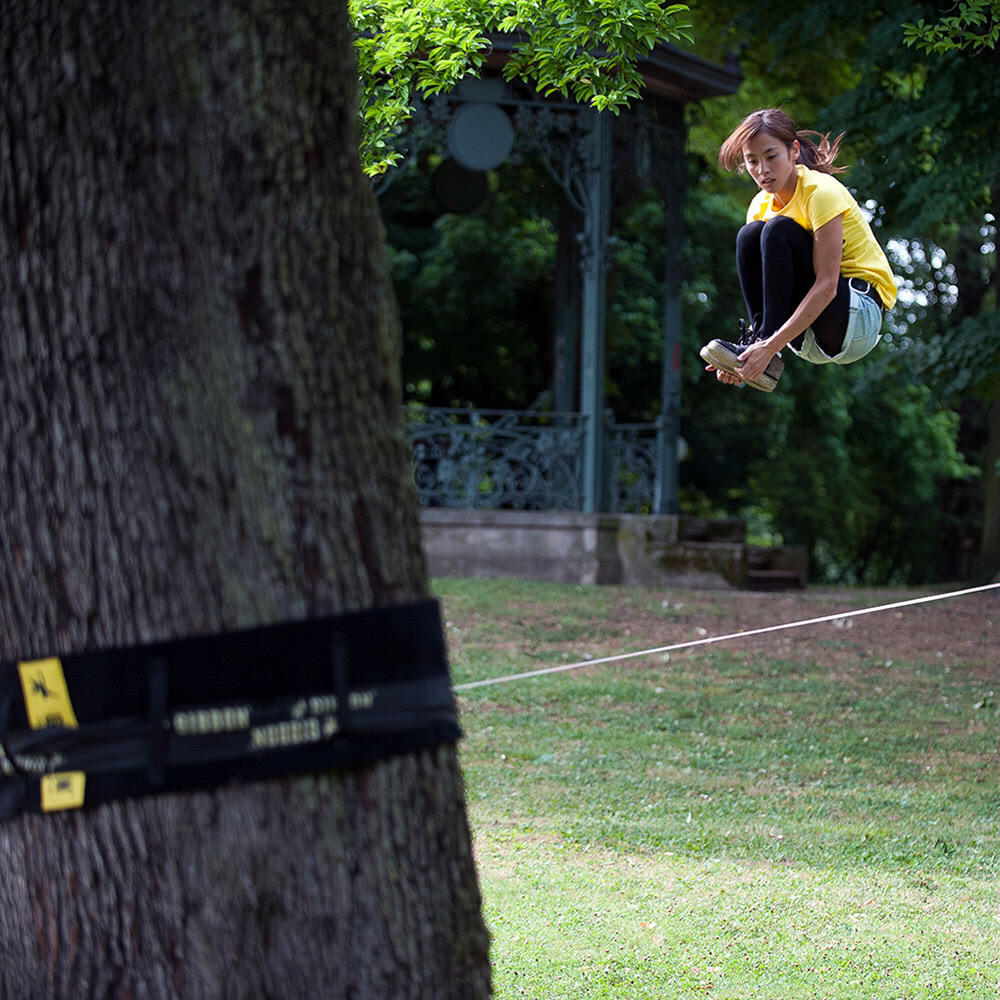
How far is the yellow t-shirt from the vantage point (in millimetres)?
4664

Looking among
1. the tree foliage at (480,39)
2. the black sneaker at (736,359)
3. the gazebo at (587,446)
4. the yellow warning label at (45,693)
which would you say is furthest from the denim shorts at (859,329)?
the gazebo at (587,446)

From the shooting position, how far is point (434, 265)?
1706 centimetres

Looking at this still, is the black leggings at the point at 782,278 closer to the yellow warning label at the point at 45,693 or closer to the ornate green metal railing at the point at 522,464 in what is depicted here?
the yellow warning label at the point at 45,693

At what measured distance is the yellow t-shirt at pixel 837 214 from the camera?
4.66m

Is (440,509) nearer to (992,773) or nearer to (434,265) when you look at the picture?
(434,265)

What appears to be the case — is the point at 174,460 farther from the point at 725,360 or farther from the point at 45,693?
the point at 725,360

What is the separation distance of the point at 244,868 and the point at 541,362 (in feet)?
55.0

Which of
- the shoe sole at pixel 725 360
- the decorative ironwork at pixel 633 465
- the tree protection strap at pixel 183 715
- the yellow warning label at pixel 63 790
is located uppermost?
the shoe sole at pixel 725 360

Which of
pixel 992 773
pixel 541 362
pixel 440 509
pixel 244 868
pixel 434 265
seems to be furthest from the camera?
pixel 541 362

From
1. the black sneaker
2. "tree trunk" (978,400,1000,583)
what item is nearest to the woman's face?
the black sneaker

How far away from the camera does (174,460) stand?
211 centimetres

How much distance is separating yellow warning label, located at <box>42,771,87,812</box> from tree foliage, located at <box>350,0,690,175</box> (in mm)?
4160

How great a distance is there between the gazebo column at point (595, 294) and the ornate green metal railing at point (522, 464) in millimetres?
174

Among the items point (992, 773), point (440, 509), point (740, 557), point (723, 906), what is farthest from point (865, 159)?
point (723, 906)
